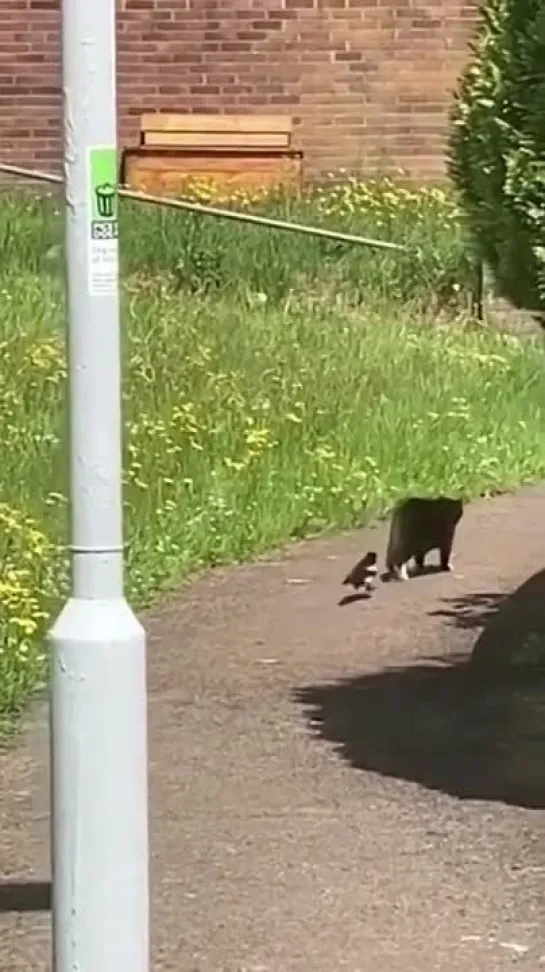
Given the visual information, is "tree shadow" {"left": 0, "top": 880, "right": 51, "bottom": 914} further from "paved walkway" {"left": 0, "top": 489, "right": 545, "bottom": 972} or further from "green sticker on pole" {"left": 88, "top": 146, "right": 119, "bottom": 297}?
"green sticker on pole" {"left": 88, "top": 146, "right": 119, "bottom": 297}

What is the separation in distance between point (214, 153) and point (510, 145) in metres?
12.5

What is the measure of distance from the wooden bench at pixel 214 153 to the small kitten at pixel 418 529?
9.08 m

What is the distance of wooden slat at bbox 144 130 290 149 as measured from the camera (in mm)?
19141

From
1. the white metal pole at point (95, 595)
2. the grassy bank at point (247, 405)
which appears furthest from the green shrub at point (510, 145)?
the white metal pole at point (95, 595)

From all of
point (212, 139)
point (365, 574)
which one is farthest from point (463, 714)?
point (212, 139)

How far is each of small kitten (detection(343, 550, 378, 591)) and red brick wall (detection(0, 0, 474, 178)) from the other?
9.67m

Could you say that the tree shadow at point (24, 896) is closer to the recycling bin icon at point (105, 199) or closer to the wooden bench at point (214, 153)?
the recycling bin icon at point (105, 199)

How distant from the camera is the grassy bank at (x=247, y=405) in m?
10.4

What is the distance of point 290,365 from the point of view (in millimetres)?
13398

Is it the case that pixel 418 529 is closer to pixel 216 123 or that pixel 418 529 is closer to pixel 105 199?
pixel 105 199

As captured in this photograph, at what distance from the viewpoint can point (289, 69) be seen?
1930cm

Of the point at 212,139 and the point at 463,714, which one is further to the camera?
the point at 212,139

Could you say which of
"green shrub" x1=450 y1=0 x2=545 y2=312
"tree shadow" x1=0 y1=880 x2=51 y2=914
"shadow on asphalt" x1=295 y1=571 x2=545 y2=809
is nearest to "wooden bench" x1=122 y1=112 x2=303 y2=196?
"shadow on asphalt" x1=295 y1=571 x2=545 y2=809

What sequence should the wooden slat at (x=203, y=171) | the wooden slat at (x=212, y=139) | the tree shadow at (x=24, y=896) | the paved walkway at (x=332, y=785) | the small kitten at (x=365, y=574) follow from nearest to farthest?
the paved walkway at (x=332, y=785) → the tree shadow at (x=24, y=896) → the small kitten at (x=365, y=574) → the wooden slat at (x=203, y=171) → the wooden slat at (x=212, y=139)
